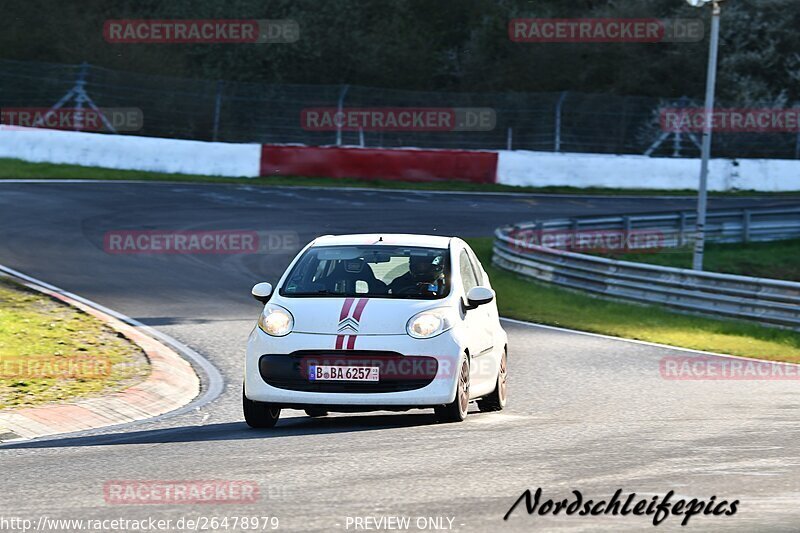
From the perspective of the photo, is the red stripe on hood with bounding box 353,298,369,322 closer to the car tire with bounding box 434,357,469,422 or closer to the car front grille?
the car front grille

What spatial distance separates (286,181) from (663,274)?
54.0 ft

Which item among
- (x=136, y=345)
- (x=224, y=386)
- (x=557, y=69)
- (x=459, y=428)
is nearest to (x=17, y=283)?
(x=136, y=345)

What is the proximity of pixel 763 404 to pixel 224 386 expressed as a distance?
498cm

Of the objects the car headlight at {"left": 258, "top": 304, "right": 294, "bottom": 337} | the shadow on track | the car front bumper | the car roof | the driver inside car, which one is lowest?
the shadow on track

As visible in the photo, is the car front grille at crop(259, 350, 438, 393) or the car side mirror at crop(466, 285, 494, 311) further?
the car side mirror at crop(466, 285, 494, 311)

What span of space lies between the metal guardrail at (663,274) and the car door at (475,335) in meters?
9.23

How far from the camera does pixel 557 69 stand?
174ft

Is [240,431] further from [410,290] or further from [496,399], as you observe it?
[496,399]

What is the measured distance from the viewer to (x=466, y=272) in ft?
35.0

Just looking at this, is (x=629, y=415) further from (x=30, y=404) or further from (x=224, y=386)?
(x=30, y=404)

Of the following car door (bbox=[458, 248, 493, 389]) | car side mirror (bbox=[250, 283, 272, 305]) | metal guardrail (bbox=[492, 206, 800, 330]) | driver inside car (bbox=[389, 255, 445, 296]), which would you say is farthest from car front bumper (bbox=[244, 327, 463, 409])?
metal guardrail (bbox=[492, 206, 800, 330])

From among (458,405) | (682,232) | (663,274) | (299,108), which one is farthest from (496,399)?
(299,108)

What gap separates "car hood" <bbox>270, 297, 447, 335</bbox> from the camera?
9250 mm

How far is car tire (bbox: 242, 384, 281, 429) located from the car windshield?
3.08 ft
